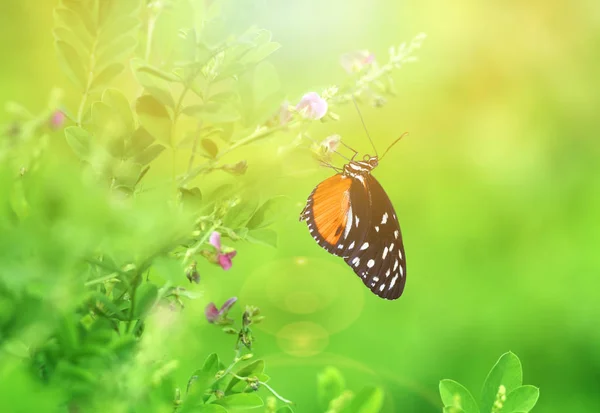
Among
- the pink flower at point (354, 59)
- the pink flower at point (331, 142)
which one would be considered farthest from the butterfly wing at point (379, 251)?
the pink flower at point (331, 142)

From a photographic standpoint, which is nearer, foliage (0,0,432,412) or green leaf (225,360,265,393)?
foliage (0,0,432,412)


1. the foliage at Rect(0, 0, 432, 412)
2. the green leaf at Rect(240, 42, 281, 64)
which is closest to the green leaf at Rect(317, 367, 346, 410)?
the foliage at Rect(0, 0, 432, 412)

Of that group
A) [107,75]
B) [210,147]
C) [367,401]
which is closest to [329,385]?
[367,401]

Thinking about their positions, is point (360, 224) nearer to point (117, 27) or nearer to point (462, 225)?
point (117, 27)

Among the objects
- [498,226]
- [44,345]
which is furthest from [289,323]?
[44,345]

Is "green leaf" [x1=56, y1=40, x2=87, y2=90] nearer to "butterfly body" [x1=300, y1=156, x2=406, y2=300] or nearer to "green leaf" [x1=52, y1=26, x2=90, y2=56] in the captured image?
"green leaf" [x1=52, y1=26, x2=90, y2=56]

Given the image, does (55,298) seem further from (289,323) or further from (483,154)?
(483,154)

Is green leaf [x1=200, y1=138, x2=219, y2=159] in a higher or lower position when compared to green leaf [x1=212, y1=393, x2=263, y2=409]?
higher
